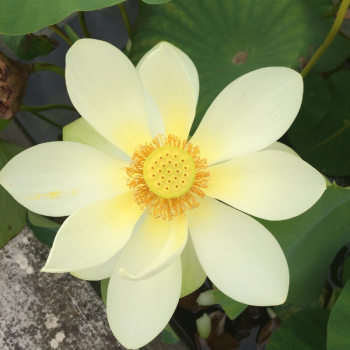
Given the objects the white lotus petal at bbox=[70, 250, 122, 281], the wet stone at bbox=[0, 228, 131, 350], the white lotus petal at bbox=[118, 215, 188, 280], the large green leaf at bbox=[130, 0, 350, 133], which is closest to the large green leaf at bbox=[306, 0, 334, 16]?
the large green leaf at bbox=[130, 0, 350, 133]

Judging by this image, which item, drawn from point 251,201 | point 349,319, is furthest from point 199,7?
point 349,319

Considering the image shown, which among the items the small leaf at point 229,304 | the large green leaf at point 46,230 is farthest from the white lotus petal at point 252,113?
the large green leaf at point 46,230

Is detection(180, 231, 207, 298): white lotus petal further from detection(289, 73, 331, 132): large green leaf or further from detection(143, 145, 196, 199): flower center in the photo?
detection(289, 73, 331, 132): large green leaf

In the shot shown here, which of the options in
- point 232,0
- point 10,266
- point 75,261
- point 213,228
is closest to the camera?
point 75,261

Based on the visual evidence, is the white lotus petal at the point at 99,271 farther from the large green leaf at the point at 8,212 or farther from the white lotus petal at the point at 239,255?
the large green leaf at the point at 8,212

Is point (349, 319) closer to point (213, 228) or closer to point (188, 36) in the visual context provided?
point (213, 228)

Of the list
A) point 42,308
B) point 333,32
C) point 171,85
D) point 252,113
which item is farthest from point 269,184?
point 42,308
